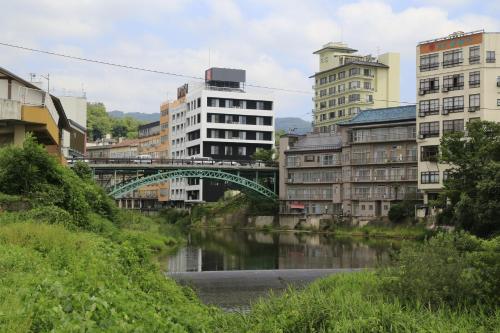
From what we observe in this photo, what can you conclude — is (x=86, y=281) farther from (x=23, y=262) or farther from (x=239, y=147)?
(x=239, y=147)

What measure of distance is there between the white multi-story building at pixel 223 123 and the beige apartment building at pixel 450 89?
33.2 m

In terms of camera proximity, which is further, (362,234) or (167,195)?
(167,195)

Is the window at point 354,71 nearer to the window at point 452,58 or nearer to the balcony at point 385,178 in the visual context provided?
the balcony at point 385,178

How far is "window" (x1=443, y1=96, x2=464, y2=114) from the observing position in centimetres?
5481

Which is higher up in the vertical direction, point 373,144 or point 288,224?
point 373,144

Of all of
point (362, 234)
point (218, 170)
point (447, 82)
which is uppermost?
point (447, 82)

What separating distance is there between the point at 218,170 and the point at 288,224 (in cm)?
1048

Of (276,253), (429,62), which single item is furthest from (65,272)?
(429,62)

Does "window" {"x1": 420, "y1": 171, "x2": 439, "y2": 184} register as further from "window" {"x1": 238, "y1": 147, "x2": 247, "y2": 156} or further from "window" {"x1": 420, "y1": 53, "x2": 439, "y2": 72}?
"window" {"x1": 238, "y1": 147, "x2": 247, "y2": 156}

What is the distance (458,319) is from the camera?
40.7ft

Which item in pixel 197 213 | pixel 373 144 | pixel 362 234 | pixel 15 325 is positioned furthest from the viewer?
pixel 197 213

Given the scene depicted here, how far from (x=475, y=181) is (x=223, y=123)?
164 ft

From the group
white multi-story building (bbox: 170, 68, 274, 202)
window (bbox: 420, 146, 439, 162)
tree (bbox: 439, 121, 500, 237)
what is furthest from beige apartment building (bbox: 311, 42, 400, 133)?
tree (bbox: 439, 121, 500, 237)

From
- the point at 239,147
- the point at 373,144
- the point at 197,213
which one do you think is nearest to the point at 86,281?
the point at 373,144
